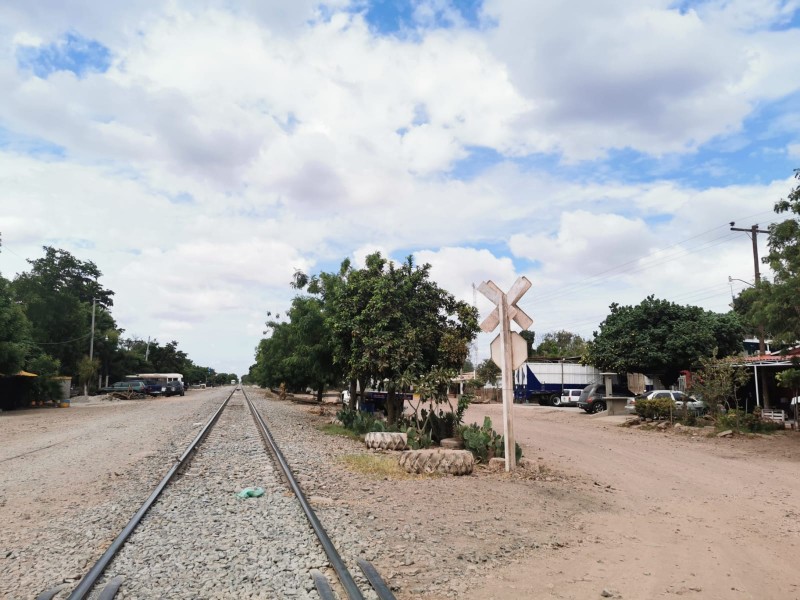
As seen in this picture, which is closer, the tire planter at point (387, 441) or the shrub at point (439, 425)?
the tire planter at point (387, 441)

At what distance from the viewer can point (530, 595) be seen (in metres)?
5.03

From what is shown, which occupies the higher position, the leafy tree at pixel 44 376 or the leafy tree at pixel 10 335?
the leafy tree at pixel 10 335

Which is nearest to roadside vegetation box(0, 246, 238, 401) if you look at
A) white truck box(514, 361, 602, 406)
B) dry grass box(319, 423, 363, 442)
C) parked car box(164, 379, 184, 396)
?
parked car box(164, 379, 184, 396)

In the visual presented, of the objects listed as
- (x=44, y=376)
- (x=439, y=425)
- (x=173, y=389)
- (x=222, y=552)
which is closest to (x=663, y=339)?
(x=439, y=425)

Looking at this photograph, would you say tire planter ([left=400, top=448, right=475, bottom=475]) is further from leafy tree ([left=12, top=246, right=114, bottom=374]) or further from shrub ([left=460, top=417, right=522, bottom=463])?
leafy tree ([left=12, top=246, right=114, bottom=374])

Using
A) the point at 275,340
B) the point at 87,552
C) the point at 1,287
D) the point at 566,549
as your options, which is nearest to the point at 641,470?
the point at 566,549

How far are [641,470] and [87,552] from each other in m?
10.6

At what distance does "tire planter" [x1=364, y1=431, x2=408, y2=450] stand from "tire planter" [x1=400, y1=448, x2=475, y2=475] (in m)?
3.56

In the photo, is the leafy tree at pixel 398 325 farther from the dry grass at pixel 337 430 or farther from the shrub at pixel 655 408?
the shrub at pixel 655 408

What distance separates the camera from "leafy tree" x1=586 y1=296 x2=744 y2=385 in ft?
116

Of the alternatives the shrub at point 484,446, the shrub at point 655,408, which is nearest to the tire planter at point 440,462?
the shrub at point 484,446

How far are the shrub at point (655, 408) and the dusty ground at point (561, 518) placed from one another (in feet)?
28.0

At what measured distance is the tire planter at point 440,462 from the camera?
1124 centimetres

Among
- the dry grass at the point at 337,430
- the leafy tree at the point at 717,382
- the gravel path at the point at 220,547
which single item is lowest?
the dry grass at the point at 337,430
